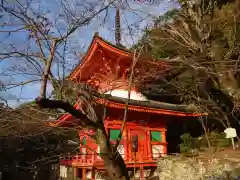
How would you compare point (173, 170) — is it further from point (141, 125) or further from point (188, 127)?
Result: point (188, 127)

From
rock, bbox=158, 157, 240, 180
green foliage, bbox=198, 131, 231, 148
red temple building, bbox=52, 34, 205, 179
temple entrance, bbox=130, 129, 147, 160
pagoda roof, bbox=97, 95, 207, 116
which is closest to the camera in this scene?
rock, bbox=158, 157, 240, 180

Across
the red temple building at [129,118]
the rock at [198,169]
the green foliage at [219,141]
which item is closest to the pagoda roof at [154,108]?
the red temple building at [129,118]

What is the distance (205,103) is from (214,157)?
2263 millimetres

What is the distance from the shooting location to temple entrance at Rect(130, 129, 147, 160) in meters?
11.8

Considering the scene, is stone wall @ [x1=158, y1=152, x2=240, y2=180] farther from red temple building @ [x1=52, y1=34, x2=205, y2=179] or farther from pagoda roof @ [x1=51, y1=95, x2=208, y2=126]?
pagoda roof @ [x1=51, y1=95, x2=208, y2=126]

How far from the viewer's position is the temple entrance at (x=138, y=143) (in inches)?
466

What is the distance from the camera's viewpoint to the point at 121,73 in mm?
12641

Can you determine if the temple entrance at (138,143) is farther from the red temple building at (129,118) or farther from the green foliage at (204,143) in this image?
the green foliage at (204,143)

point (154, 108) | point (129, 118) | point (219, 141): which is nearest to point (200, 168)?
point (219, 141)

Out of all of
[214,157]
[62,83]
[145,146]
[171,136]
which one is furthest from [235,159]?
[171,136]

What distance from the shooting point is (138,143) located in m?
12.2

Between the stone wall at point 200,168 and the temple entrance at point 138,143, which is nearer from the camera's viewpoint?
the stone wall at point 200,168

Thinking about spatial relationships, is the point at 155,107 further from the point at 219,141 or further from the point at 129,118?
the point at 219,141

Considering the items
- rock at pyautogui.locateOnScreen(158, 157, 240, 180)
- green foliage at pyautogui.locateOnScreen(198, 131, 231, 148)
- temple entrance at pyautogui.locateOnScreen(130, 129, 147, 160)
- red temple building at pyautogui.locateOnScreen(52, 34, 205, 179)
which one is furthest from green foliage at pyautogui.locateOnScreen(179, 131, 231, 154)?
temple entrance at pyautogui.locateOnScreen(130, 129, 147, 160)
